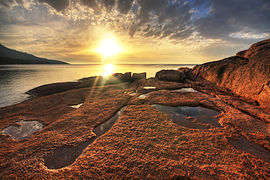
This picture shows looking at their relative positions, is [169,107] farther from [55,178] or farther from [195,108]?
[55,178]

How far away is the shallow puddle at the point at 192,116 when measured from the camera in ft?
15.2

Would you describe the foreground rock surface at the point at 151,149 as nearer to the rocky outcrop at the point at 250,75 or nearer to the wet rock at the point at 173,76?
the rocky outcrop at the point at 250,75

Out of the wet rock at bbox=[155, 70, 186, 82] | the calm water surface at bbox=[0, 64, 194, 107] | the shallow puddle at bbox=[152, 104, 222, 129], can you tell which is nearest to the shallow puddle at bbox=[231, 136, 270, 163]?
the shallow puddle at bbox=[152, 104, 222, 129]

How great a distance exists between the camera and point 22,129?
16.8ft

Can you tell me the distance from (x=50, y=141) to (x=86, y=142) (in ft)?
4.76

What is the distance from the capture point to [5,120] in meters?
6.02

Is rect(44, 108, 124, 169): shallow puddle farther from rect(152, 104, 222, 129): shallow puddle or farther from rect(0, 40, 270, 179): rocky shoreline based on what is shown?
rect(152, 104, 222, 129): shallow puddle

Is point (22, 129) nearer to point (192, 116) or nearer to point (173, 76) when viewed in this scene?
point (192, 116)

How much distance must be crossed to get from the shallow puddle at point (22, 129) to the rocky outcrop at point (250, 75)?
12779 mm

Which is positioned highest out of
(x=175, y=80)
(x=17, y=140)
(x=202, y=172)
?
(x=175, y=80)

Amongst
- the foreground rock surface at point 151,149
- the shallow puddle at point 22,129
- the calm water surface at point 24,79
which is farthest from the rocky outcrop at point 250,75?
the calm water surface at point 24,79

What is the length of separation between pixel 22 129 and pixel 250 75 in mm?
14983

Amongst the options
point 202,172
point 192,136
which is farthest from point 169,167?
point 192,136

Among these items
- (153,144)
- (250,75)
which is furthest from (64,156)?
(250,75)
